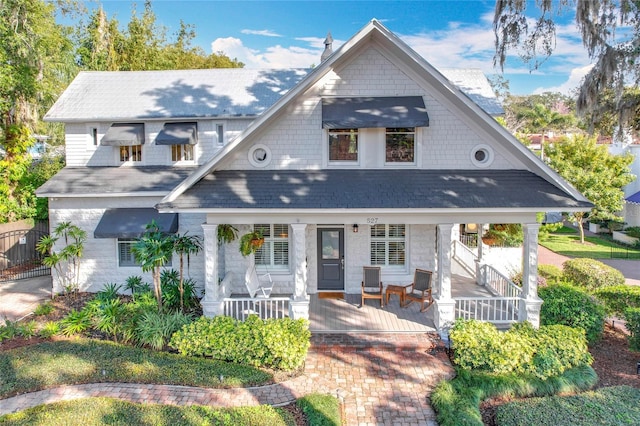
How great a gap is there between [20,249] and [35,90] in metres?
7.44

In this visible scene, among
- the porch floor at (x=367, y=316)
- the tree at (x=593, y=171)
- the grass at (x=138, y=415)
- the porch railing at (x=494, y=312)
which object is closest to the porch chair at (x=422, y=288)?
the porch floor at (x=367, y=316)

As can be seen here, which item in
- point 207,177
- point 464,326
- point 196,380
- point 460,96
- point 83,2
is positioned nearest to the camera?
point 196,380

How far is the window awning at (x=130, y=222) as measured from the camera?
1276 cm

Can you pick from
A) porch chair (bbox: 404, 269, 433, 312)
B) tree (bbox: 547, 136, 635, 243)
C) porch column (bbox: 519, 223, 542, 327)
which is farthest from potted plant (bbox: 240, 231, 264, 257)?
tree (bbox: 547, 136, 635, 243)

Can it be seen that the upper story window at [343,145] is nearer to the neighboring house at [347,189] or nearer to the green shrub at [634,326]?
the neighboring house at [347,189]

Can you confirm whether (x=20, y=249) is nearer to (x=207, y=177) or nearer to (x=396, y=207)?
(x=207, y=177)

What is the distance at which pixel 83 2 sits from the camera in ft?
74.0

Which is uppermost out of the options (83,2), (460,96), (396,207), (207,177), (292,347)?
(83,2)

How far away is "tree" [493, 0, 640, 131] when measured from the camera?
1320 cm

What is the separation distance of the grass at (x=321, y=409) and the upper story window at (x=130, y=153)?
443 inches

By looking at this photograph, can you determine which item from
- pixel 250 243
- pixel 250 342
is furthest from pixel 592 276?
pixel 250 342

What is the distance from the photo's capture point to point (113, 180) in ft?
45.3

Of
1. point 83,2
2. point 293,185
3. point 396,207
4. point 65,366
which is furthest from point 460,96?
point 83,2

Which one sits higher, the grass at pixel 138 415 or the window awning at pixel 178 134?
the window awning at pixel 178 134
